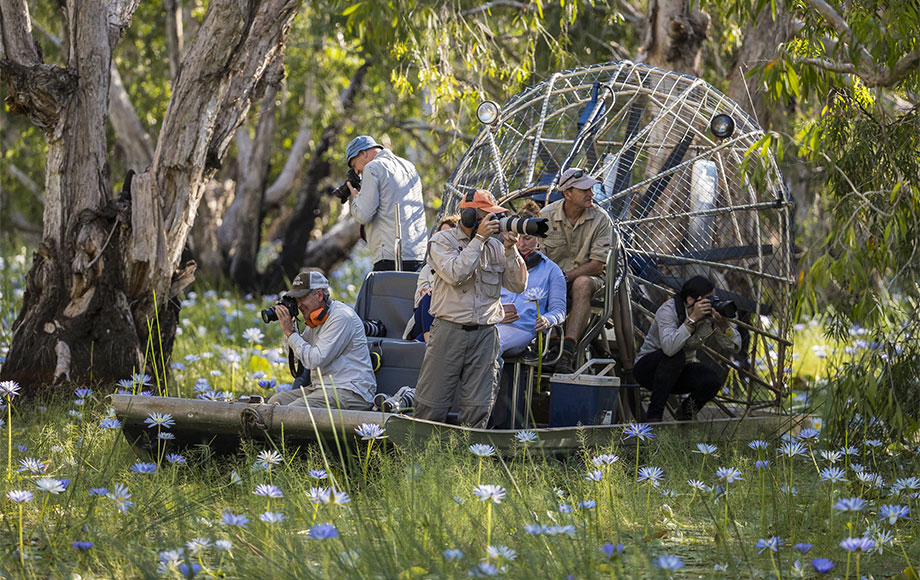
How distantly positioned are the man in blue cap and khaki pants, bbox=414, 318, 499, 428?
224cm

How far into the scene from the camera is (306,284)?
6.06 m

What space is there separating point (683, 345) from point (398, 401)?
1.95m

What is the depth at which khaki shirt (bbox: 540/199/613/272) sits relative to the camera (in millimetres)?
7363

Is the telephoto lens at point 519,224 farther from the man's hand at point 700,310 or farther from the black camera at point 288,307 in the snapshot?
the man's hand at point 700,310

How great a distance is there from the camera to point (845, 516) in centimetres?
513

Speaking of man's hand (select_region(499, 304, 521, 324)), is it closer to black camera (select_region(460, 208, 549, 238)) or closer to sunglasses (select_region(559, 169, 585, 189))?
black camera (select_region(460, 208, 549, 238))

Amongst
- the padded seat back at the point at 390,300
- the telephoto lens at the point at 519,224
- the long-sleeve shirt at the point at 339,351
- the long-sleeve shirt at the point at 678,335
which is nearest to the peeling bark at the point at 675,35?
the long-sleeve shirt at the point at 678,335

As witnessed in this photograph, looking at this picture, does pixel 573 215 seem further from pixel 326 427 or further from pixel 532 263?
pixel 326 427

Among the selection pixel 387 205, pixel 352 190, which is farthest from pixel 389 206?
pixel 352 190

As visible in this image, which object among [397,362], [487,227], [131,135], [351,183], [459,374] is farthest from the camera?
[131,135]

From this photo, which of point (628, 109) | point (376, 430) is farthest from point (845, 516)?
point (628, 109)

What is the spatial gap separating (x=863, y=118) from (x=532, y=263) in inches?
81.6

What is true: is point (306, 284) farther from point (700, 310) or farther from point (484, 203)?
point (700, 310)

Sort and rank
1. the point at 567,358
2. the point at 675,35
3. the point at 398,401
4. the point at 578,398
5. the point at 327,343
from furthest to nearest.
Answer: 1. the point at 675,35
2. the point at 567,358
3. the point at 578,398
4. the point at 398,401
5. the point at 327,343
